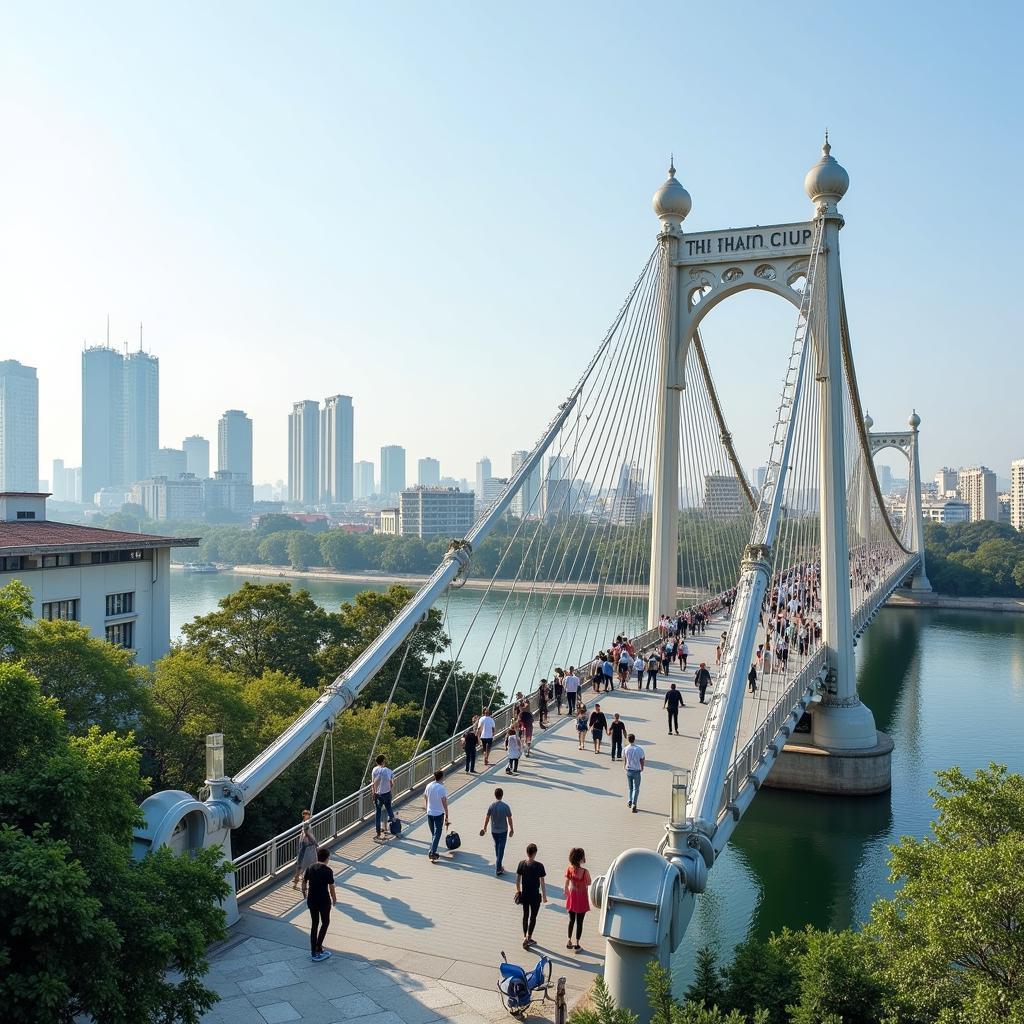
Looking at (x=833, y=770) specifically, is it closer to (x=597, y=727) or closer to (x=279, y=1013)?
(x=597, y=727)

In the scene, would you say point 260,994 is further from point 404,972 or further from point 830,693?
point 830,693

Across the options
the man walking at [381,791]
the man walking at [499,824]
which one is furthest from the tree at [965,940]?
the man walking at [381,791]

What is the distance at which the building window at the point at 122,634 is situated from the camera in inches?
1040

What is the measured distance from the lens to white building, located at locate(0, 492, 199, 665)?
23.9 meters

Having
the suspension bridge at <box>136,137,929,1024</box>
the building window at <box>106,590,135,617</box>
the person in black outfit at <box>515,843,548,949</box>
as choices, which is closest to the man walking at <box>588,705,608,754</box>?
the suspension bridge at <box>136,137,929,1024</box>

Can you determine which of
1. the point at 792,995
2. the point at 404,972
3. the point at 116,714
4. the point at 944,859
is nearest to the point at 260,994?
the point at 404,972

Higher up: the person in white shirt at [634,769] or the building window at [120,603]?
the building window at [120,603]

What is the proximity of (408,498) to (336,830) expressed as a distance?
12341 cm


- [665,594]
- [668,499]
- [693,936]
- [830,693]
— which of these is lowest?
[693,936]

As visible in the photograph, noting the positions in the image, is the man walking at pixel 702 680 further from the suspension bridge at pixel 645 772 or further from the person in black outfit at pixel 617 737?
the person in black outfit at pixel 617 737

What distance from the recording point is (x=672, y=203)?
22016mm

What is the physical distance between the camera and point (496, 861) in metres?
9.83

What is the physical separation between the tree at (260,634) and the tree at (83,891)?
19573 mm

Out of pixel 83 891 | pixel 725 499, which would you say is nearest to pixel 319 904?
pixel 83 891
